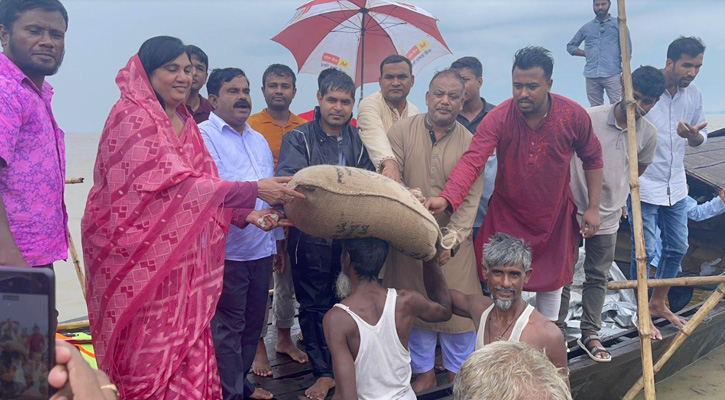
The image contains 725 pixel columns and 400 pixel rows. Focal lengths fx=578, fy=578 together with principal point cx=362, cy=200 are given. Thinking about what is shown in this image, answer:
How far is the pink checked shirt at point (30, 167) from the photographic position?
96.7 inches

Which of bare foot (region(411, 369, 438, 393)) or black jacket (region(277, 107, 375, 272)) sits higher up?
black jacket (region(277, 107, 375, 272))

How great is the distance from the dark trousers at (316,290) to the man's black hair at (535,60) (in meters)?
1.62

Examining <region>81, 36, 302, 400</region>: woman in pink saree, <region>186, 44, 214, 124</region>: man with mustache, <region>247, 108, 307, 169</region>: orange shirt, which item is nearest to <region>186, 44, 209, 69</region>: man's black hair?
<region>186, 44, 214, 124</region>: man with mustache

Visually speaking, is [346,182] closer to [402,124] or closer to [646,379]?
[402,124]

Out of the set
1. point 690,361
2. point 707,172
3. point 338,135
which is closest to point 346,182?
point 338,135

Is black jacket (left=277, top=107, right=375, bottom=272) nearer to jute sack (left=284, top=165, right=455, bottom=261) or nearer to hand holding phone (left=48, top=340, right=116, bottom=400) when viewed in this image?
jute sack (left=284, top=165, right=455, bottom=261)

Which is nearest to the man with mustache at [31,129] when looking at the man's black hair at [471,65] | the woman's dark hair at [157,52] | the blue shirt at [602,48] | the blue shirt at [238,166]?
the woman's dark hair at [157,52]

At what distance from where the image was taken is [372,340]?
9.37 feet

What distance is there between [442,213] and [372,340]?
3.57 feet

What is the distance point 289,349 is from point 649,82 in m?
3.23

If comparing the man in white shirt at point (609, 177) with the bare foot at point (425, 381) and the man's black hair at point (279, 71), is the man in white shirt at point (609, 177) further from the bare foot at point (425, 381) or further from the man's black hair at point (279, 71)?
the man's black hair at point (279, 71)

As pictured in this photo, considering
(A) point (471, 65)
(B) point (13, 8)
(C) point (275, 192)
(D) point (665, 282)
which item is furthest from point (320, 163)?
(D) point (665, 282)

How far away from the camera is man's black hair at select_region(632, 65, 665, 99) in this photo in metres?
4.11

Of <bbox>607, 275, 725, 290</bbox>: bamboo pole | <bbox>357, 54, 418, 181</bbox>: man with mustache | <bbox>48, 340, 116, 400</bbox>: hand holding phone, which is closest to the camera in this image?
<bbox>48, 340, 116, 400</bbox>: hand holding phone
